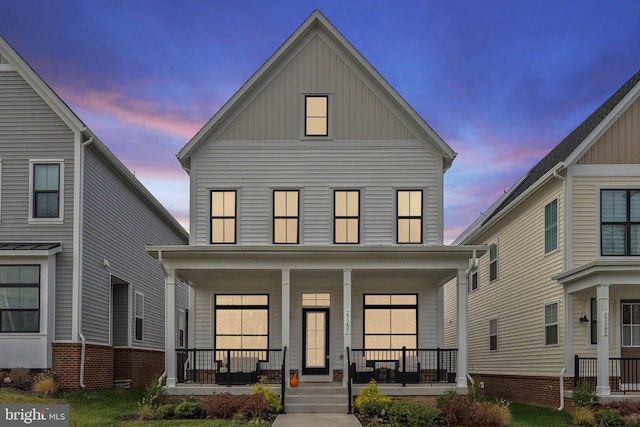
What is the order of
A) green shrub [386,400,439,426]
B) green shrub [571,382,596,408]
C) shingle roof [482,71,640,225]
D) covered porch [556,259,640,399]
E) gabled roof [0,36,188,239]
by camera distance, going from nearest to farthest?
green shrub [386,400,439,426]
green shrub [571,382,596,408]
covered porch [556,259,640,399]
gabled roof [0,36,188,239]
shingle roof [482,71,640,225]

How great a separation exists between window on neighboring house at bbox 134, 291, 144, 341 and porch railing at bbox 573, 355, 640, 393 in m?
16.3

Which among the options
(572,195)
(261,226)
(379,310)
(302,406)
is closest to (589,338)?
(572,195)

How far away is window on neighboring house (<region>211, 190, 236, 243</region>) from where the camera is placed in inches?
901

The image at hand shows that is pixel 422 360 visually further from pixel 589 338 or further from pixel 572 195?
pixel 572 195

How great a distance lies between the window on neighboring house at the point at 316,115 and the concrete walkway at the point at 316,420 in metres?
8.84

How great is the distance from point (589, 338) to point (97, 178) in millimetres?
15584

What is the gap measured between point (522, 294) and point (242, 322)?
31.9ft

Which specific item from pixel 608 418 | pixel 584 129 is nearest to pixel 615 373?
pixel 608 418


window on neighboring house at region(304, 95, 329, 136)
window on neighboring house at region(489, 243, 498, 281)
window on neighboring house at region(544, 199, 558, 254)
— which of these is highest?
window on neighboring house at region(304, 95, 329, 136)

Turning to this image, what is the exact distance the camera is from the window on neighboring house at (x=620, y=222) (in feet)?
71.4

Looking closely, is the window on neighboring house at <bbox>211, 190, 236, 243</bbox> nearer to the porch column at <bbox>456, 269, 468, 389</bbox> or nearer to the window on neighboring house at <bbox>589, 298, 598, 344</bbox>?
Answer: the porch column at <bbox>456, 269, 468, 389</bbox>

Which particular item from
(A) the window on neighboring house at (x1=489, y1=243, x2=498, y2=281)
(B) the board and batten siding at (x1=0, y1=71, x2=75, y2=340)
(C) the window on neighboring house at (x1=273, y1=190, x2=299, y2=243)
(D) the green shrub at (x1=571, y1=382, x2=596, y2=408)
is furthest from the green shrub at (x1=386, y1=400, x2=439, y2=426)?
(A) the window on neighboring house at (x1=489, y1=243, x2=498, y2=281)

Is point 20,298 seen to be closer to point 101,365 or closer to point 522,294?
point 101,365

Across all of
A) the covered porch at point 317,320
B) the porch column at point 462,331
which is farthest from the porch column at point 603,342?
the covered porch at point 317,320
